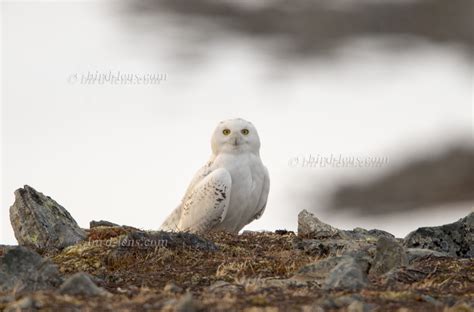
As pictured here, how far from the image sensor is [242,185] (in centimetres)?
1716

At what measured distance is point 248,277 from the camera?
11.3m

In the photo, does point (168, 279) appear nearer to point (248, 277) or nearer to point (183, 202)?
point (248, 277)

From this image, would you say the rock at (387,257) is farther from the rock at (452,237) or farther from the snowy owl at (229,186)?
the snowy owl at (229,186)

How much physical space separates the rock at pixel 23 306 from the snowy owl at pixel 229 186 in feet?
27.4

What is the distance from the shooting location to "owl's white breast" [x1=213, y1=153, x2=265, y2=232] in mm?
17141

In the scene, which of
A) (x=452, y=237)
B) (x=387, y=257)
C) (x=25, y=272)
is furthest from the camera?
(x=452, y=237)

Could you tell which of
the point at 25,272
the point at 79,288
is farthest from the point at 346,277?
Answer: the point at 25,272

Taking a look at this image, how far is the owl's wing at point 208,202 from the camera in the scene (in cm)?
1692

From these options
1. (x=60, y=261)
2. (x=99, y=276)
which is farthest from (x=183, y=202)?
(x=99, y=276)

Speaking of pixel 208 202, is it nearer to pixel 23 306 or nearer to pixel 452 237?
pixel 452 237

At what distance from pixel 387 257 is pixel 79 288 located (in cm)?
340

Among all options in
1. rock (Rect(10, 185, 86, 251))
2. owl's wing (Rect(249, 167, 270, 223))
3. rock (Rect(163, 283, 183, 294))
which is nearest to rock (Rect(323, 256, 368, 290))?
rock (Rect(163, 283, 183, 294))

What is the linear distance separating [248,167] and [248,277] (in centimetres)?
609

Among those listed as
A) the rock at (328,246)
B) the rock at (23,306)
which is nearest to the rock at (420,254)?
the rock at (328,246)
